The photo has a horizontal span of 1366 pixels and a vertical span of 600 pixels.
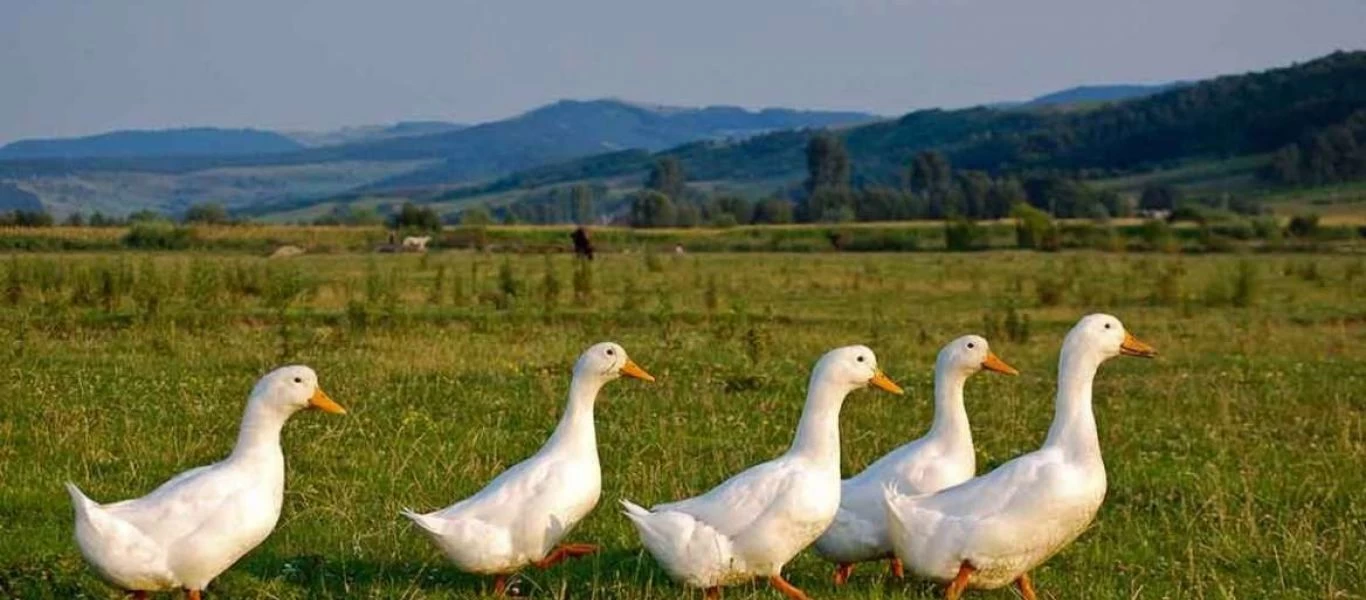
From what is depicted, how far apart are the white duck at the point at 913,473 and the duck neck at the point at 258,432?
9.64 ft

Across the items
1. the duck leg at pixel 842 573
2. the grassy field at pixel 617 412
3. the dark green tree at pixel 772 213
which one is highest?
the duck leg at pixel 842 573

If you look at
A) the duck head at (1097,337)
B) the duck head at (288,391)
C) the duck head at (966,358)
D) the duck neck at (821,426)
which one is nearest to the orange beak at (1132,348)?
the duck head at (1097,337)

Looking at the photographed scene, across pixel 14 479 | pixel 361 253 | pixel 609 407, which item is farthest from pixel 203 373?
pixel 361 253

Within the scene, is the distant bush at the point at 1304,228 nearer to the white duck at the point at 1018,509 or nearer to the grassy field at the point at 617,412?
the grassy field at the point at 617,412

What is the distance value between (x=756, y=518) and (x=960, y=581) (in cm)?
113

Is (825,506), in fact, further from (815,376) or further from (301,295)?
(301,295)

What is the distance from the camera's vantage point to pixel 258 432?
338 inches

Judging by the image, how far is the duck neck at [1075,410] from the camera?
28.7 ft

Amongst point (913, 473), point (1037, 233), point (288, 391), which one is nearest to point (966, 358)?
point (913, 473)

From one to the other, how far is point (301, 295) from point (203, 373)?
12276 mm

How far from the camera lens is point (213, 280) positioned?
27.8 meters

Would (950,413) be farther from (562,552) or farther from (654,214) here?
(654,214)

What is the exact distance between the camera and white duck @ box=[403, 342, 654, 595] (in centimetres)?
869

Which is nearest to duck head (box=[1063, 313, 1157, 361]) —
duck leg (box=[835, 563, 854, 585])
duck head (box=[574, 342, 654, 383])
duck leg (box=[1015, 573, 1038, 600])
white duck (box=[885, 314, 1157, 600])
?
white duck (box=[885, 314, 1157, 600])
